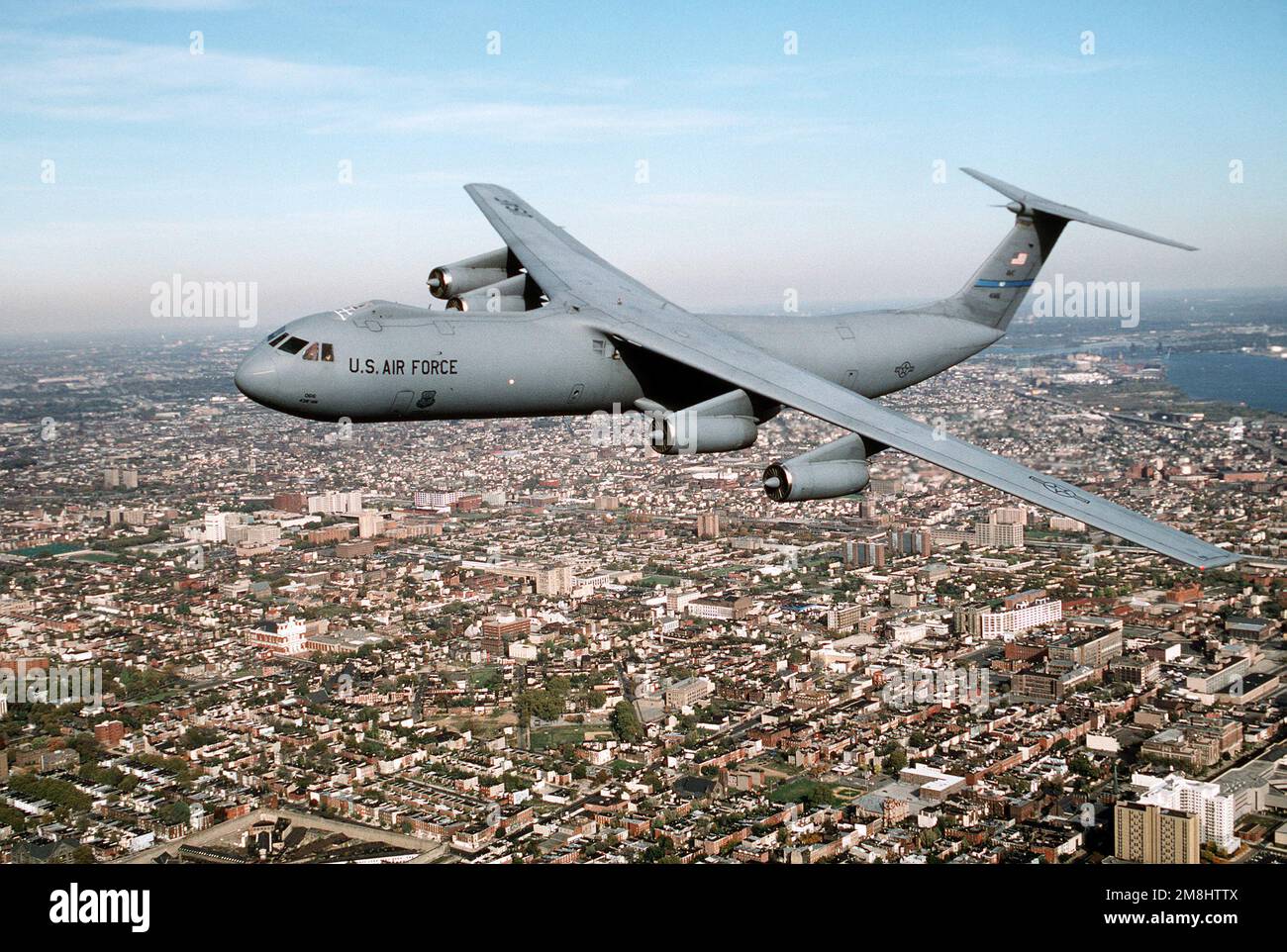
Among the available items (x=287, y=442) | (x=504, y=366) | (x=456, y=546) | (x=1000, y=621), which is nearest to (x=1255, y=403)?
(x=1000, y=621)

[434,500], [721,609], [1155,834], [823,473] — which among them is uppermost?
[823,473]

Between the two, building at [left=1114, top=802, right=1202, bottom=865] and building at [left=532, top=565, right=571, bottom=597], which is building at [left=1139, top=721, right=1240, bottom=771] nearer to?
building at [left=1114, top=802, right=1202, bottom=865]

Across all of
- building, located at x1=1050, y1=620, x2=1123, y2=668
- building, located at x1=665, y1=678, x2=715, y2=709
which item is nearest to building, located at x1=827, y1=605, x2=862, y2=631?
building, located at x1=1050, y1=620, x2=1123, y2=668

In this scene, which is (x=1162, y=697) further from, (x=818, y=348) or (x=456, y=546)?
(x=456, y=546)

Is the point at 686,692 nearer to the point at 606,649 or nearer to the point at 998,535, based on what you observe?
the point at 606,649

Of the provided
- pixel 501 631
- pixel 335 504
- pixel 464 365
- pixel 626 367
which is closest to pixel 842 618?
pixel 501 631

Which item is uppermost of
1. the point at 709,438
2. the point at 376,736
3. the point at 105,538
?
the point at 709,438

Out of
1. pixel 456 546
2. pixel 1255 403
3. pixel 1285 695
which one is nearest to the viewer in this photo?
pixel 1285 695

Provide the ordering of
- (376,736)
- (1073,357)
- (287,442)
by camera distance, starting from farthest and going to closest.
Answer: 1. (1073,357)
2. (287,442)
3. (376,736)
